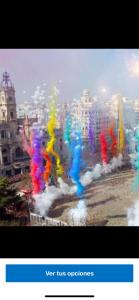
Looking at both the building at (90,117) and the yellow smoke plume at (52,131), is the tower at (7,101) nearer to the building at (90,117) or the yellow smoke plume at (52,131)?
the yellow smoke plume at (52,131)

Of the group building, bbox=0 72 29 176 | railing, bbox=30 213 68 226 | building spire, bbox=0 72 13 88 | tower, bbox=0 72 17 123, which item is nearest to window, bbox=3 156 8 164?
building, bbox=0 72 29 176

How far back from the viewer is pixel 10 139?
4.00m

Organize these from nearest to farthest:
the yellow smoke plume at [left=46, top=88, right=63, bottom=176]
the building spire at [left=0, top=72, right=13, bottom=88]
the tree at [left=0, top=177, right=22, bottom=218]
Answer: the building spire at [left=0, top=72, right=13, bottom=88], the yellow smoke plume at [left=46, top=88, right=63, bottom=176], the tree at [left=0, top=177, right=22, bottom=218]

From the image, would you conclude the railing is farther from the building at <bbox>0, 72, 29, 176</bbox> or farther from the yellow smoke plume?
the yellow smoke plume

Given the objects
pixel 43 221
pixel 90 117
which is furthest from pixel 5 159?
pixel 90 117

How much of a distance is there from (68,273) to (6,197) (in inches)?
49.5

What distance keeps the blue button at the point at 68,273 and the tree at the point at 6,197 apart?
3.31 ft

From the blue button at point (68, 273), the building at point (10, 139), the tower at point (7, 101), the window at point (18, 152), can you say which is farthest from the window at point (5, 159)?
the blue button at point (68, 273)

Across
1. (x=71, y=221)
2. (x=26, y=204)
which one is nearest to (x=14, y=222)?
(x=26, y=204)

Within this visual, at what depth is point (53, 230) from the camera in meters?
3.93

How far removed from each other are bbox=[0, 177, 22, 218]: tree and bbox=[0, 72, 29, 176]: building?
111mm

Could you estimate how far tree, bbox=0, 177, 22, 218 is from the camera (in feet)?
13.1

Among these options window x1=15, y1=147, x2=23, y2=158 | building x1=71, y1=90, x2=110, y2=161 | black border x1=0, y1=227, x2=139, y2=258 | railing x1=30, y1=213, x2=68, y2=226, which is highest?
building x1=71, y1=90, x2=110, y2=161

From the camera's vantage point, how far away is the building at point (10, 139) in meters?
3.97
